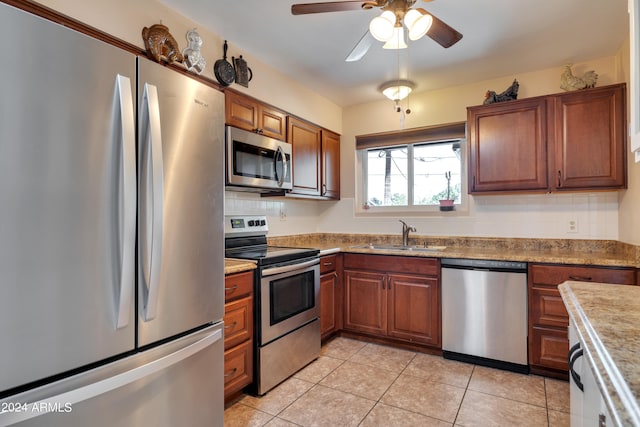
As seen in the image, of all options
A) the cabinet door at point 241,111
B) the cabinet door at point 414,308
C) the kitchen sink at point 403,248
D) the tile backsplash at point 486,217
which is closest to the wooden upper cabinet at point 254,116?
the cabinet door at point 241,111

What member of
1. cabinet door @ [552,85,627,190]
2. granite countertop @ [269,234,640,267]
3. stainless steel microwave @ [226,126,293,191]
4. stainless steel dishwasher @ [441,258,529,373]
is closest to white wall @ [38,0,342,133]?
stainless steel microwave @ [226,126,293,191]

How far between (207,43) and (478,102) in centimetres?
247

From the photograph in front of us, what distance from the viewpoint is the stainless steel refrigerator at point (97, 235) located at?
929 mm

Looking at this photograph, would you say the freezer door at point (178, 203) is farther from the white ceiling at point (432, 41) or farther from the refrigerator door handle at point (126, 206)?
the white ceiling at point (432, 41)

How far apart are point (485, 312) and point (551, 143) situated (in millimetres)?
1436

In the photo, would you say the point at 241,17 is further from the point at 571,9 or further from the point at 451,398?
the point at 451,398

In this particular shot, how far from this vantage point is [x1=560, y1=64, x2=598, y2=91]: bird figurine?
267 centimetres

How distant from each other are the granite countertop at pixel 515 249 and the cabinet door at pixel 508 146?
1.77ft

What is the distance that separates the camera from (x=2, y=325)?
0.89 metres

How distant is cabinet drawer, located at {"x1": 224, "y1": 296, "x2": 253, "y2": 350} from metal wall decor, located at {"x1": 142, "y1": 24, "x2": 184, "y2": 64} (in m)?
1.51

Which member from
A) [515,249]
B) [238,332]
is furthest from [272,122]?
[515,249]

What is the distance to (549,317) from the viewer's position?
2.45m

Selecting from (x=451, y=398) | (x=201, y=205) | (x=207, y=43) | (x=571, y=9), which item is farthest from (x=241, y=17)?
(x=451, y=398)

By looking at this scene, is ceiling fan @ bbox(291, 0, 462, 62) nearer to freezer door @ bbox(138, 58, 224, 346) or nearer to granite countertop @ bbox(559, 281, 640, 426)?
freezer door @ bbox(138, 58, 224, 346)
